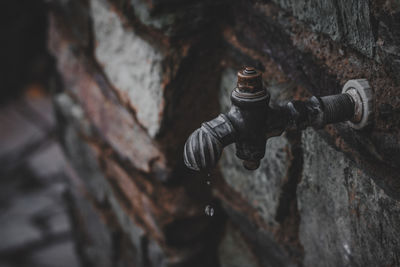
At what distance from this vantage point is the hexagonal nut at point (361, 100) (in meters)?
0.50

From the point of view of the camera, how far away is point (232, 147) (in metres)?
0.89

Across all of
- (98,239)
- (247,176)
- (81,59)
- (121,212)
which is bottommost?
(98,239)

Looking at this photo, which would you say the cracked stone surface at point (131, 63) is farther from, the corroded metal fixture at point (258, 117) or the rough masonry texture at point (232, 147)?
the corroded metal fixture at point (258, 117)

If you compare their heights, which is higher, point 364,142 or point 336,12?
point 336,12

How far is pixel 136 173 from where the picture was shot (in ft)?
3.50

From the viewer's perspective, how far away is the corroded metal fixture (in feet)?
1.63

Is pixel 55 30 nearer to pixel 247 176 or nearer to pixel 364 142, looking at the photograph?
pixel 247 176

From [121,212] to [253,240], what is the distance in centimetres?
50

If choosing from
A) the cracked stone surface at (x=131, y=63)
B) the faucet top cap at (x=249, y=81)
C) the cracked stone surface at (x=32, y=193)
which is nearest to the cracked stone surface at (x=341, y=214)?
the faucet top cap at (x=249, y=81)

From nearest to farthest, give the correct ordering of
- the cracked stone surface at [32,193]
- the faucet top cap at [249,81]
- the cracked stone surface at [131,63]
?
1. the faucet top cap at [249,81]
2. the cracked stone surface at [131,63]
3. the cracked stone surface at [32,193]

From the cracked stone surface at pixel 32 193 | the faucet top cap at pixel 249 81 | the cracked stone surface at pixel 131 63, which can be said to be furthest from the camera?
the cracked stone surface at pixel 32 193

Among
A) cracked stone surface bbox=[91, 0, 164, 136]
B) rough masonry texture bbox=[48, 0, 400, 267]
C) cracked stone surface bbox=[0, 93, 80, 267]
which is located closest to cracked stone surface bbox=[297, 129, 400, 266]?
rough masonry texture bbox=[48, 0, 400, 267]

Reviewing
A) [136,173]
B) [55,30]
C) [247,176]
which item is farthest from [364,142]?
[55,30]

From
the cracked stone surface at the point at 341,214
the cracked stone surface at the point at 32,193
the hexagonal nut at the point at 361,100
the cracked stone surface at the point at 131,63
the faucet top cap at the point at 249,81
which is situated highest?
the faucet top cap at the point at 249,81
